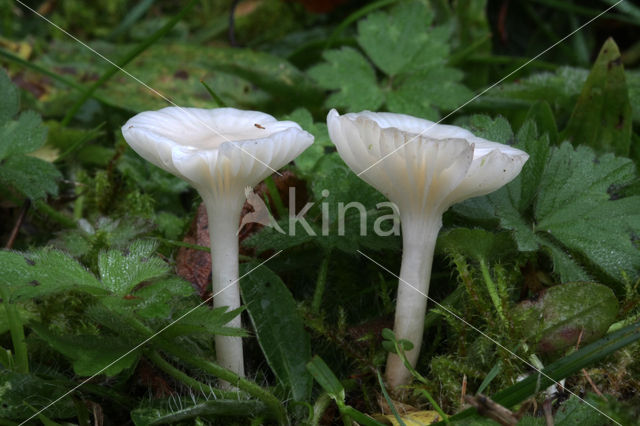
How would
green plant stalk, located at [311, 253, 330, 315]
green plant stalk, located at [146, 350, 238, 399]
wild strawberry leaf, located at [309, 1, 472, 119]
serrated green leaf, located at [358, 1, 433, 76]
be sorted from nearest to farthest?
green plant stalk, located at [146, 350, 238, 399], green plant stalk, located at [311, 253, 330, 315], wild strawberry leaf, located at [309, 1, 472, 119], serrated green leaf, located at [358, 1, 433, 76]

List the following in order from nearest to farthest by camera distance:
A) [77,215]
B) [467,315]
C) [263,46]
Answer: [467,315], [77,215], [263,46]

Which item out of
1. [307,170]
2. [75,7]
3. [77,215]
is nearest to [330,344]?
[307,170]

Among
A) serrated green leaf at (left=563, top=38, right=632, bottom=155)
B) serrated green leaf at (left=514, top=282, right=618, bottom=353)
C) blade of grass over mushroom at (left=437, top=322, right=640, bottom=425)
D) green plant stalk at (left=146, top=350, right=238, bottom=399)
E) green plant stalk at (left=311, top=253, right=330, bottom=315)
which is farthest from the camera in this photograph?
serrated green leaf at (left=563, top=38, right=632, bottom=155)

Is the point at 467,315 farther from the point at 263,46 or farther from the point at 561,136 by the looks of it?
the point at 263,46

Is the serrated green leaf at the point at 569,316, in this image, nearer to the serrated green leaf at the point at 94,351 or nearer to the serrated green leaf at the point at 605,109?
the serrated green leaf at the point at 605,109

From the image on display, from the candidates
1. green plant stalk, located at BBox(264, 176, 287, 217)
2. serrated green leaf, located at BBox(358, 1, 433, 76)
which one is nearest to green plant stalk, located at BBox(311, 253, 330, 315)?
green plant stalk, located at BBox(264, 176, 287, 217)

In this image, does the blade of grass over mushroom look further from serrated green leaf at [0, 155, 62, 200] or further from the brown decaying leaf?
serrated green leaf at [0, 155, 62, 200]
